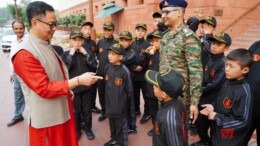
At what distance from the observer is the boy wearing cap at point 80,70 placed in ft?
11.6

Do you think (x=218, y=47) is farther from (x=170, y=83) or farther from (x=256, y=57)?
(x=170, y=83)

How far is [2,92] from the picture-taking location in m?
6.43

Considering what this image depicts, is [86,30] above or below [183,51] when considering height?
above

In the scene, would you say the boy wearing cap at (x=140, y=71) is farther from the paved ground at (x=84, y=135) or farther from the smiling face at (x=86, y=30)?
the smiling face at (x=86, y=30)

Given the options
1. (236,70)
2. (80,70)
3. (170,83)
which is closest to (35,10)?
(170,83)

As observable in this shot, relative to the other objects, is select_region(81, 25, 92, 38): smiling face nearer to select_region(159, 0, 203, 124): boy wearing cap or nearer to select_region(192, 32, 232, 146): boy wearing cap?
select_region(159, 0, 203, 124): boy wearing cap

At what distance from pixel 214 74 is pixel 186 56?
0.90 m

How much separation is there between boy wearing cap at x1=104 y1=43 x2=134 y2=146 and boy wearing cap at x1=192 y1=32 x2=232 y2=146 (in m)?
1.14

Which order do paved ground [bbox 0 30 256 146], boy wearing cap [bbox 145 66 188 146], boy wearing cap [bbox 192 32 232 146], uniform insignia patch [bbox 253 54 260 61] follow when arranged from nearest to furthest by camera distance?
1. boy wearing cap [bbox 145 66 188 146]
2. uniform insignia patch [bbox 253 54 260 61]
3. boy wearing cap [bbox 192 32 232 146]
4. paved ground [bbox 0 30 256 146]

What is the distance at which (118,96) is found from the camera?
3.30 metres

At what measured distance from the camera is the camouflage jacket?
235 cm

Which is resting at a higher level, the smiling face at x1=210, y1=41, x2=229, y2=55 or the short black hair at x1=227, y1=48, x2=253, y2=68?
the smiling face at x1=210, y1=41, x2=229, y2=55

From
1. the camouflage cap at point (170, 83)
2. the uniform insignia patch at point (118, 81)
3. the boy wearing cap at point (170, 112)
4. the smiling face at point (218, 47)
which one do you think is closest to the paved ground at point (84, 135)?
the uniform insignia patch at point (118, 81)

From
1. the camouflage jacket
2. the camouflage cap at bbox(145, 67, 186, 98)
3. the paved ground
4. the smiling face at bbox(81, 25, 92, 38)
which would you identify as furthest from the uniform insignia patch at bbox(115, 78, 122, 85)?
the smiling face at bbox(81, 25, 92, 38)
